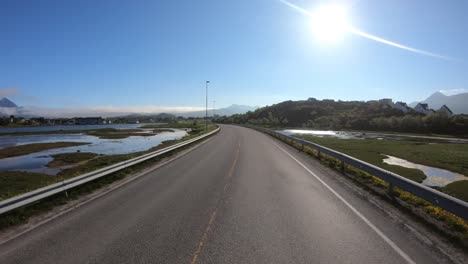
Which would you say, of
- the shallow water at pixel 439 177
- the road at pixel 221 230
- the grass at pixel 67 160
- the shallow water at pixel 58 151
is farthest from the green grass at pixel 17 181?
the shallow water at pixel 439 177

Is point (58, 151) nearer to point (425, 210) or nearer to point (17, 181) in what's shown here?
point (17, 181)

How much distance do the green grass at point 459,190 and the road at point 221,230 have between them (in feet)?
17.2

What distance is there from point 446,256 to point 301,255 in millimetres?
2510

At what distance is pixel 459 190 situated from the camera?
1284 centimetres

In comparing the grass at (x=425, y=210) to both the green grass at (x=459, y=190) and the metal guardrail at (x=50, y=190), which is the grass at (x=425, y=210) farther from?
the metal guardrail at (x=50, y=190)

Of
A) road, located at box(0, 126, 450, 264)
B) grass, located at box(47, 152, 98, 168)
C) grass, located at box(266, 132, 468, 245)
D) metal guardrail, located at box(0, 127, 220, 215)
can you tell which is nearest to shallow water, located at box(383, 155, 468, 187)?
grass, located at box(266, 132, 468, 245)

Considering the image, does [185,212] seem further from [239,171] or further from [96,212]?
[239,171]

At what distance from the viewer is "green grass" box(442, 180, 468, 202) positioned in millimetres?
11594

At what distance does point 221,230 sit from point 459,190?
12051 mm

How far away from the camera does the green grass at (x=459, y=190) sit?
11594 mm

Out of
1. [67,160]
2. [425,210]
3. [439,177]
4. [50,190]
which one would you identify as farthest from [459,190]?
[67,160]

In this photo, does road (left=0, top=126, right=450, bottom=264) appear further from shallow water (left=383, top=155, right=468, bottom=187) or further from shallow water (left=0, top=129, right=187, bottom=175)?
shallow water (left=0, top=129, right=187, bottom=175)

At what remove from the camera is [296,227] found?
6.28 meters

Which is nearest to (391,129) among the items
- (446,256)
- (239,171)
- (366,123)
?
(366,123)
